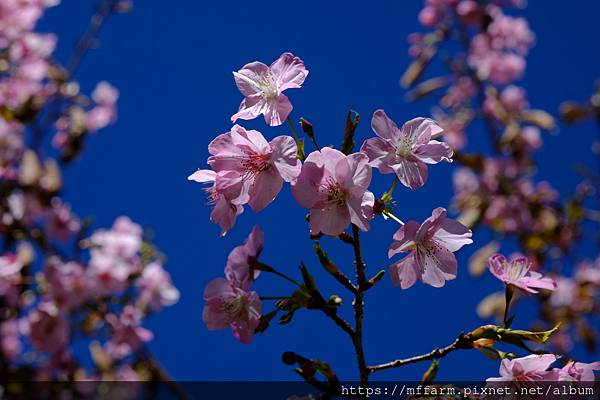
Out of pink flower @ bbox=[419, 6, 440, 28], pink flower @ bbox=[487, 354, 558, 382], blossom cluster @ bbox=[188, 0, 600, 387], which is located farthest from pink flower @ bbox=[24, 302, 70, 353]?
pink flower @ bbox=[419, 6, 440, 28]

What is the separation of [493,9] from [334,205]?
3857 millimetres

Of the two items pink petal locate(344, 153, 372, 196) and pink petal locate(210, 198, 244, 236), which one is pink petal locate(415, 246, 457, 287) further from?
pink petal locate(210, 198, 244, 236)

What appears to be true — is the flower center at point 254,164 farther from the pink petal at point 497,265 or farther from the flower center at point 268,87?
the pink petal at point 497,265

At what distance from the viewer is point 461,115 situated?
386cm

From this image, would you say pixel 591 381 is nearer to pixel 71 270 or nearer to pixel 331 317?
pixel 331 317

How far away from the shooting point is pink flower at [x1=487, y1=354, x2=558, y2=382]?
0.75 m

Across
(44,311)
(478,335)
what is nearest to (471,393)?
(478,335)

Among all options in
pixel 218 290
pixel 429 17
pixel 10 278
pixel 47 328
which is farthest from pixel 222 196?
pixel 429 17

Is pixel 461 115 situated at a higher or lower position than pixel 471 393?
higher

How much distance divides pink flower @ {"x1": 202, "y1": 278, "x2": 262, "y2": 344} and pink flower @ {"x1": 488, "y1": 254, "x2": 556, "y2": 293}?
0.36 m

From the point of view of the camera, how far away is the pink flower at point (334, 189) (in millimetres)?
758

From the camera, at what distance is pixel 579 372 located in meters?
0.76

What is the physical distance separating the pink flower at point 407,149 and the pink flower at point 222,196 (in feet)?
0.63

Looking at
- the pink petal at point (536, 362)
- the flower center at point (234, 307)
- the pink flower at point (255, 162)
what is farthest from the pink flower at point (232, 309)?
the pink petal at point (536, 362)
